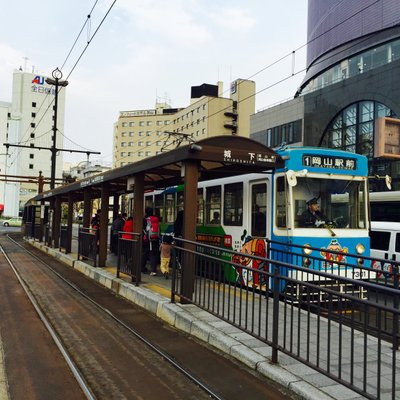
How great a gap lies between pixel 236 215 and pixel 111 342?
4.86 metres

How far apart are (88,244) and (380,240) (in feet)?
28.1

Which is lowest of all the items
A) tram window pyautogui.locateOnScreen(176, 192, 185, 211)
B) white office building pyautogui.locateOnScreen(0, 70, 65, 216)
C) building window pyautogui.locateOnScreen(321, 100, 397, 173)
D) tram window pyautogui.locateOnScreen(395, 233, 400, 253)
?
tram window pyautogui.locateOnScreen(395, 233, 400, 253)

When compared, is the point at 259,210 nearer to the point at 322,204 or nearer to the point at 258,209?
the point at 258,209

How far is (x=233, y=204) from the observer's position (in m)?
10.1

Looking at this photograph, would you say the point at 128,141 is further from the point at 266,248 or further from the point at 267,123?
the point at 266,248

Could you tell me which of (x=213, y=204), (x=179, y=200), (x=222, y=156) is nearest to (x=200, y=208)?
(x=213, y=204)

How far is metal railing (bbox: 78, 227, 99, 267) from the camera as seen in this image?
1207 cm

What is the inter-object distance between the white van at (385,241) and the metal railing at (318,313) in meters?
7.03

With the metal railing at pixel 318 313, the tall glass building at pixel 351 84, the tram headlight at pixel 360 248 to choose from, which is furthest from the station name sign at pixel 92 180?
the tall glass building at pixel 351 84

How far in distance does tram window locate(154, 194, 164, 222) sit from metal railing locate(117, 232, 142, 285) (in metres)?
4.13

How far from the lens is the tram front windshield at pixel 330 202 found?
8.59 metres

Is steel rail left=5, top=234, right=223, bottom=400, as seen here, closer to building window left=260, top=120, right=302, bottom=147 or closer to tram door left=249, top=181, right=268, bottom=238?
tram door left=249, top=181, right=268, bottom=238

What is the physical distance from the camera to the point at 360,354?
4.79 m

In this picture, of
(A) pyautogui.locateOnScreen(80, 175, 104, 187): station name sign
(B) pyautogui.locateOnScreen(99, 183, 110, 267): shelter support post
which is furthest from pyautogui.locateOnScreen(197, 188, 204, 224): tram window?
(A) pyautogui.locateOnScreen(80, 175, 104, 187): station name sign
